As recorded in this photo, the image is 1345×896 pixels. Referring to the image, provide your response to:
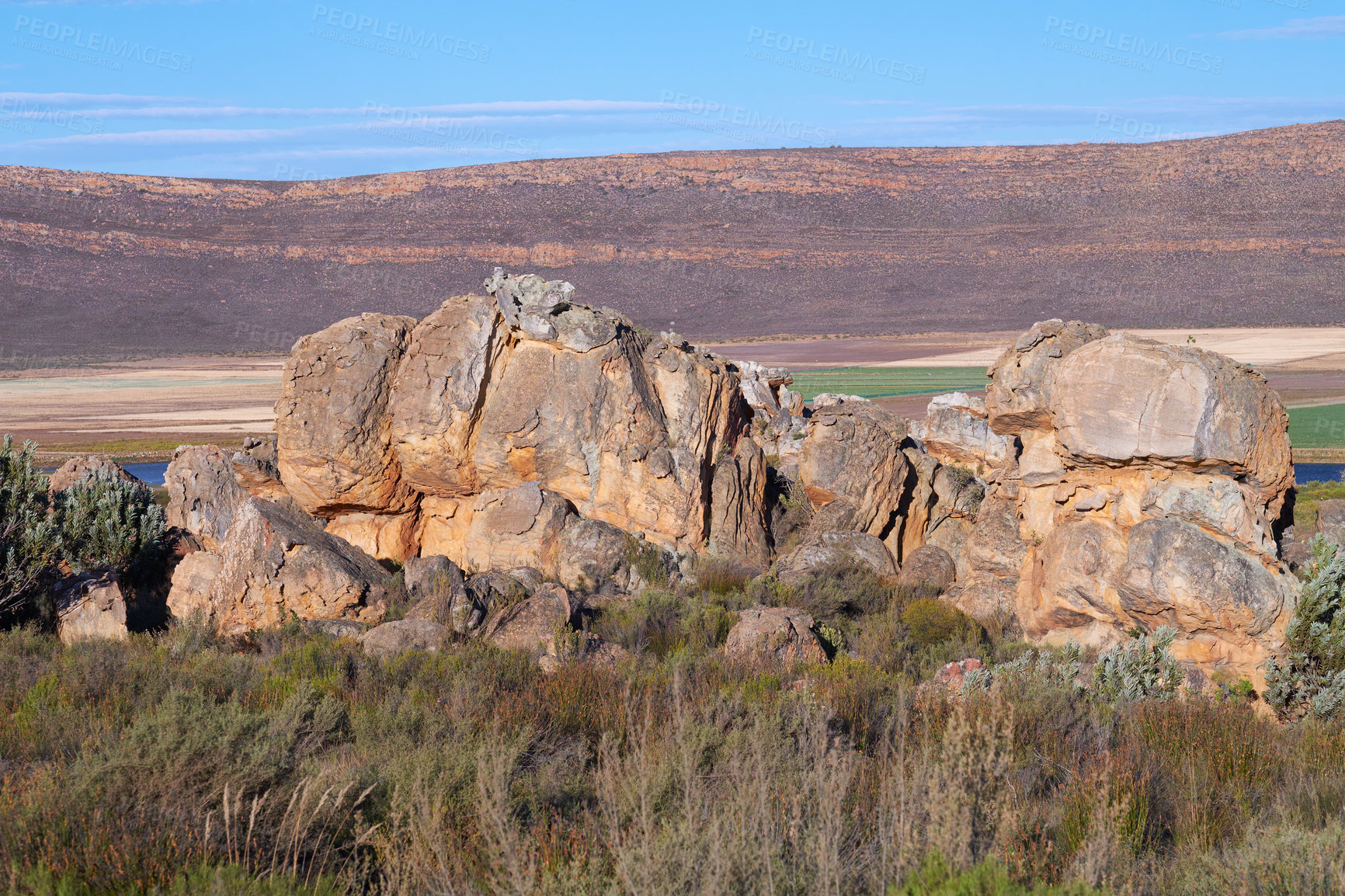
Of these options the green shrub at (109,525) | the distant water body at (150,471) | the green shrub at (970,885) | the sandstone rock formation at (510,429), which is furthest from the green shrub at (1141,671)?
the distant water body at (150,471)

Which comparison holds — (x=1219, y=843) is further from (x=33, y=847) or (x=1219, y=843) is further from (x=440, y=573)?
(x=440, y=573)

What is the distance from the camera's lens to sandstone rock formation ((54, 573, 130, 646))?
9.42 m

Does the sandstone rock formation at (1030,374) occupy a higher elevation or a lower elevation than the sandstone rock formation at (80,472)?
higher

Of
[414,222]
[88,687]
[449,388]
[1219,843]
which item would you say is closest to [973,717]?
[1219,843]

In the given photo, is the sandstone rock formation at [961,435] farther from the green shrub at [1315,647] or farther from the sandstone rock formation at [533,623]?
the sandstone rock formation at [533,623]

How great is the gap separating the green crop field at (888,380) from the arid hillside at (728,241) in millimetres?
22049

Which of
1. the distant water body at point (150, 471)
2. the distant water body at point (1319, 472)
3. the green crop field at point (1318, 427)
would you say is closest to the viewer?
the distant water body at point (1319, 472)

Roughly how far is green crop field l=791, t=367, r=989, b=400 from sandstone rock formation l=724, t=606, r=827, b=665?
110ft

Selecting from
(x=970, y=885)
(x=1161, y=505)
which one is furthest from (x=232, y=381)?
(x=970, y=885)

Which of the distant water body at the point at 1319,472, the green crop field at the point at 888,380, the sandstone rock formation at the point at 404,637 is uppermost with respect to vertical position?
the sandstone rock formation at the point at 404,637

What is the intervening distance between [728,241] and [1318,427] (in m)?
65.7

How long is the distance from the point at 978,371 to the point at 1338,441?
26166mm

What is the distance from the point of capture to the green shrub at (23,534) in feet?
30.5

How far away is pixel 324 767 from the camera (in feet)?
15.3
